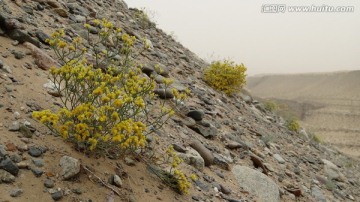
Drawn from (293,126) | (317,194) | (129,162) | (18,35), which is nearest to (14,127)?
(129,162)

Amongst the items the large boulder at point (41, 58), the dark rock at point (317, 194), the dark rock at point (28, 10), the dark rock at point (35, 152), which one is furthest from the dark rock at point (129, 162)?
the dark rock at point (317, 194)

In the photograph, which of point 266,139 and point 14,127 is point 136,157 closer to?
point 14,127

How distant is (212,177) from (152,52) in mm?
5006

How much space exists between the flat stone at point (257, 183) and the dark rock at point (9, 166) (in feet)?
11.5

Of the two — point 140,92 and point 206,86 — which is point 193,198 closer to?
point 140,92

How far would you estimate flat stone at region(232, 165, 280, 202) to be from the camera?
5.66 meters

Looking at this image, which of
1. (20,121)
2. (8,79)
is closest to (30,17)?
(8,79)

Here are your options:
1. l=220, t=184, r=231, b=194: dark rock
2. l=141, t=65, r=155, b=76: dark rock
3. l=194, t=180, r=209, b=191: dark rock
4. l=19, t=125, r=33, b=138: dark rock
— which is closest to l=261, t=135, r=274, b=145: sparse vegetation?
l=141, t=65, r=155, b=76: dark rock

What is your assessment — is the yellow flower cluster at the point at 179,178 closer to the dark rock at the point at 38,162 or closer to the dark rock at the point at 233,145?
the dark rock at the point at 38,162

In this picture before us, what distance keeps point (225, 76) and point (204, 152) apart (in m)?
5.45

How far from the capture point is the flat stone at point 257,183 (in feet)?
18.6

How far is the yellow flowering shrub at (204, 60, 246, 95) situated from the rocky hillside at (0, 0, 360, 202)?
42cm

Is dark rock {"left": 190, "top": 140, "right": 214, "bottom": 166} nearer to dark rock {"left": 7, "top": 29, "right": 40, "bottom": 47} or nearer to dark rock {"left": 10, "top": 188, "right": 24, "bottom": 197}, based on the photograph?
dark rock {"left": 7, "top": 29, "right": 40, "bottom": 47}

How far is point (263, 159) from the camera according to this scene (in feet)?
24.0
